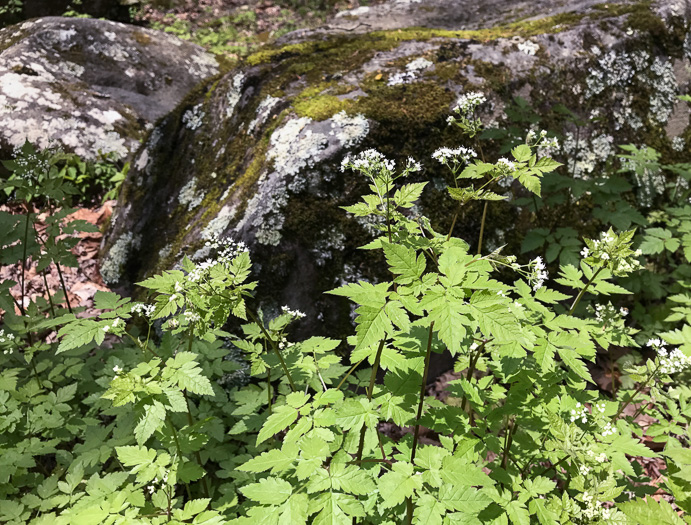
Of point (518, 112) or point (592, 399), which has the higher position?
point (518, 112)

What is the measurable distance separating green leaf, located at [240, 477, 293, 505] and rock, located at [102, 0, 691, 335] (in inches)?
59.3

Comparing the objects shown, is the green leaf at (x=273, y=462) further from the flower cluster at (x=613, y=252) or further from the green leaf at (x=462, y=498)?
the flower cluster at (x=613, y=252)

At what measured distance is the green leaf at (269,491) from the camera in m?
1.44

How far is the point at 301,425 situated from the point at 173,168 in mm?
3321

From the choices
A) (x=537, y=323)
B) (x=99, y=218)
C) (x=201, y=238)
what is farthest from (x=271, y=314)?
(x=99, y=218)

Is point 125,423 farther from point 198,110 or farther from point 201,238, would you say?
point 198,110

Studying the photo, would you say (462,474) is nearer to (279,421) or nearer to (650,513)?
(279,421)

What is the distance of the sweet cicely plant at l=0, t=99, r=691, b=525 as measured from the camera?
4.68 feet

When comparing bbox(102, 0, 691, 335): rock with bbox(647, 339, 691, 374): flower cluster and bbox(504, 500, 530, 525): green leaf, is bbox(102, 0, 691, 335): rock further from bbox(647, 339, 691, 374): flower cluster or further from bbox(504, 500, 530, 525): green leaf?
bbox(504, 500, 530, 525): green leaf

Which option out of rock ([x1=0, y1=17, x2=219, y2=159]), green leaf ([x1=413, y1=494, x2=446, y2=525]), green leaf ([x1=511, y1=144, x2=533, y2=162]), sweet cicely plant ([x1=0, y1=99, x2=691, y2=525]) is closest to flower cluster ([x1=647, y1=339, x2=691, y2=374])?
sweet cicely plant ([x1=0, y1=99, x2=691, y2=525])

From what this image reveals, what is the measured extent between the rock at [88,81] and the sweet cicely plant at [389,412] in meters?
3.93

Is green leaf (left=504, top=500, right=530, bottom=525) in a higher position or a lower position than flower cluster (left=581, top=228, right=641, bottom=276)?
lower

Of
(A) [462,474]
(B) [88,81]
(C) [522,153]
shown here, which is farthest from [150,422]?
(B) [88,81]

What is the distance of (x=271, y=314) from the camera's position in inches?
116
